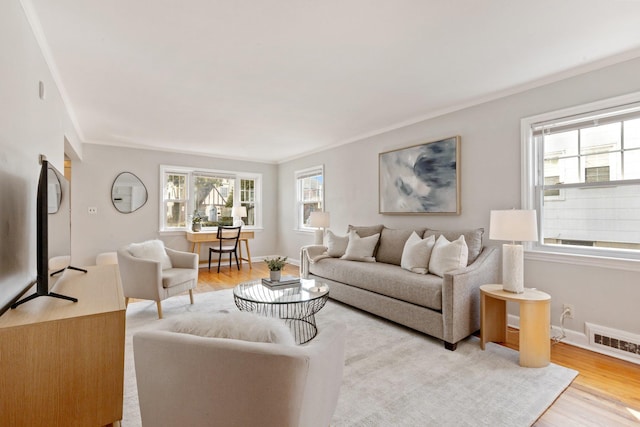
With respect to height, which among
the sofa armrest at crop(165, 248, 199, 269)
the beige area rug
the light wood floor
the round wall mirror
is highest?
the round wall mirror

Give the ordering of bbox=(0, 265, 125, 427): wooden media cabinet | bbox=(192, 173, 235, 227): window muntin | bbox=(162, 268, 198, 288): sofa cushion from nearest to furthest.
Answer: bbox=(0, 265, 125, 427): wooden media cabinet, bbox=(162, 268, 198, 288): sofa cushion, bbox=(192, 173, 235, 227): window muntin

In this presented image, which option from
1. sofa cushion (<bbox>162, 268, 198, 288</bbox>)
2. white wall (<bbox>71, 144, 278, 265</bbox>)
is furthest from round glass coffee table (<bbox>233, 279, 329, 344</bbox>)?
white wall (<bbox>71, 144, 278, 265</bbox>)

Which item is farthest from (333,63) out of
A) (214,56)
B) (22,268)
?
(22,268)

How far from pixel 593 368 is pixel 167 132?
18.4 ft

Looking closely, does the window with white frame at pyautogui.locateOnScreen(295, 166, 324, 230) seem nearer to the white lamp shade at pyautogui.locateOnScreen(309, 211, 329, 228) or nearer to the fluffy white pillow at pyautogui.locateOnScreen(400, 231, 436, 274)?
the white lamp shade at pyautogui.locateOnScreen(309, 211, 329, 228)

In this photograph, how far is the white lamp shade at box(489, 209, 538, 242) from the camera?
2.34m

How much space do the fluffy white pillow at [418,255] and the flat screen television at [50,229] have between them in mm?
2791

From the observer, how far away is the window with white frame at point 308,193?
5883mm

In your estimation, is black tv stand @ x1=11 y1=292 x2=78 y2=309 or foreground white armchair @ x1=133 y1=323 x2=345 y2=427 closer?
foreground white armchair @ x1=133 y1=323 x2=345 y2=427

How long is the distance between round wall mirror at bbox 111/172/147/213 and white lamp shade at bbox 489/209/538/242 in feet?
18.9

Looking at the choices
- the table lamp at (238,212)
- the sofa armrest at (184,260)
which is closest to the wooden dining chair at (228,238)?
the table lamp at (238,212)

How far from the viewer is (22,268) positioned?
1.63m

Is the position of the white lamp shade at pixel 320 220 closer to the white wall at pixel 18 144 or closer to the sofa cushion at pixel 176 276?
the sofa cushion at pixel 176 276

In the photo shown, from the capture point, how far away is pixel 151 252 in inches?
139
